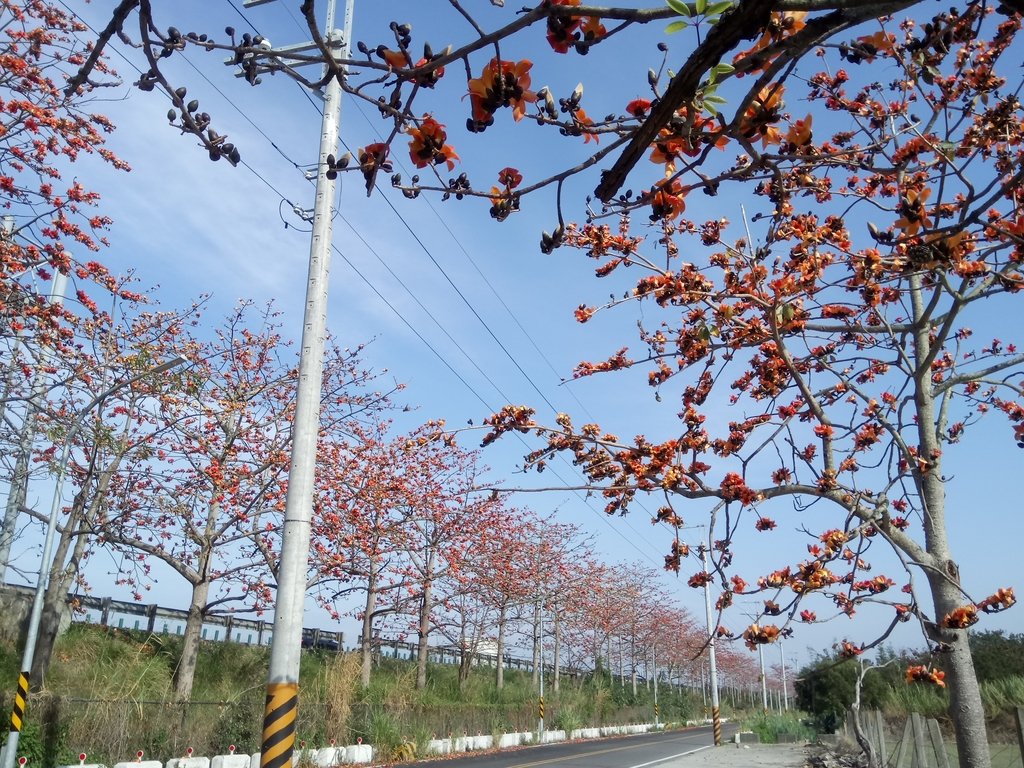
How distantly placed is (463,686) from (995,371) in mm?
21709

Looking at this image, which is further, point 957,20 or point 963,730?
point 963,730

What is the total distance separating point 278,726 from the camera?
5.93m

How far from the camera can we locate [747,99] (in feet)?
6.76

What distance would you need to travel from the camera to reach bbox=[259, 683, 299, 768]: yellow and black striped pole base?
5.94 m

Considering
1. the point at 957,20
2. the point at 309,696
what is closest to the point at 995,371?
the point at 957,20

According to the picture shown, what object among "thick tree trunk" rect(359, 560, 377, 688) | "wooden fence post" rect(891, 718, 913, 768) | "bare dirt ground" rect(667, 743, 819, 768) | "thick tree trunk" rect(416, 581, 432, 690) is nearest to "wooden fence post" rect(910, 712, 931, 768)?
"wooden fence post" rect(891, 718, 913, 768)

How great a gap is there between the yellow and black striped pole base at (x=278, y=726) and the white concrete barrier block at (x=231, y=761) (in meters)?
6.64

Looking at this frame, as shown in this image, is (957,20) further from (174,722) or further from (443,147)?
(174,722)

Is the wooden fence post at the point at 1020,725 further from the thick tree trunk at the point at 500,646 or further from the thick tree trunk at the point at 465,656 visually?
the thick tree trunk at the point at 500,646

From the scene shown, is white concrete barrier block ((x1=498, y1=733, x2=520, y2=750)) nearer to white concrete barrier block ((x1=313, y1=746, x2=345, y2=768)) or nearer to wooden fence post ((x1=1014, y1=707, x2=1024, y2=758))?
white concrete barrier block ((x1=313, y1=746, x2=345, y2=768))

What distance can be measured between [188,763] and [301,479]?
6.97 meters

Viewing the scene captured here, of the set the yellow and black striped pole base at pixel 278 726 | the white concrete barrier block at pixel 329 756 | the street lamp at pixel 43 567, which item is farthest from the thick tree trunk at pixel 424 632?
the yellow and black striped pole base at pixel 278 726

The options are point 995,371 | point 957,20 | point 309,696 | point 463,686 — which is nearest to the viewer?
point 957,20

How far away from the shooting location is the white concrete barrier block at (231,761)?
1158 centimetres
